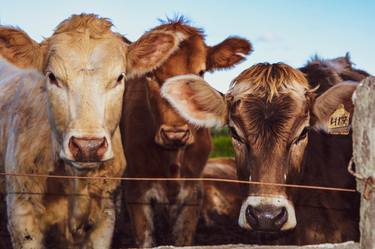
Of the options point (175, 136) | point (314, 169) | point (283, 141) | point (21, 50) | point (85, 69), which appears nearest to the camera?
point (283, 141)

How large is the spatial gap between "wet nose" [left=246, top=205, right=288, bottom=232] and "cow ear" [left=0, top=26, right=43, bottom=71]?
2132 millimetres

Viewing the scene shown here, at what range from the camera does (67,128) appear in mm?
4605

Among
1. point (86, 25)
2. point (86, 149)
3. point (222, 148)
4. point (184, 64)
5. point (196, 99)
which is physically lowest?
point (222, 148)

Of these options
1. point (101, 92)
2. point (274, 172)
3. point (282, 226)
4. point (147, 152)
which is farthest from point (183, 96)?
point (147, 152)

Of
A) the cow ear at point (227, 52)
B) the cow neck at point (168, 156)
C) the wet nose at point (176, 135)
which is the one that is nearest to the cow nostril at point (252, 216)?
the wet nose at point (176, 135)

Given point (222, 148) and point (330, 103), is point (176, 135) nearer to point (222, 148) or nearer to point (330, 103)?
point (330, 103)

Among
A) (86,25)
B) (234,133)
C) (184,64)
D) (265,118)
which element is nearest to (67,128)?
(86,25)

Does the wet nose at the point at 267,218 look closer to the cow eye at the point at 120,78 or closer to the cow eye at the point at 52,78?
the cow eye at the point at 120,78

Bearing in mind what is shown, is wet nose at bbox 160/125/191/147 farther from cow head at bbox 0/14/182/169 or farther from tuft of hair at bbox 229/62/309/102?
tuft of hair at bbox 229/62/309/102

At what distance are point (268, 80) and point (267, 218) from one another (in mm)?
1048

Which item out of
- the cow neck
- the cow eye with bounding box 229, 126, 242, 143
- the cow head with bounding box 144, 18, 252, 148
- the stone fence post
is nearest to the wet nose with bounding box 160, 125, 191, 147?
the cow head with bounding box 144, 18, 252, 148

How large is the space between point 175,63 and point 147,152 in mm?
936

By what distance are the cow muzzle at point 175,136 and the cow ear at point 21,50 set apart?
1.38 m

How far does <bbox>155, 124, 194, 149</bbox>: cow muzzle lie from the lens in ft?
19.5
